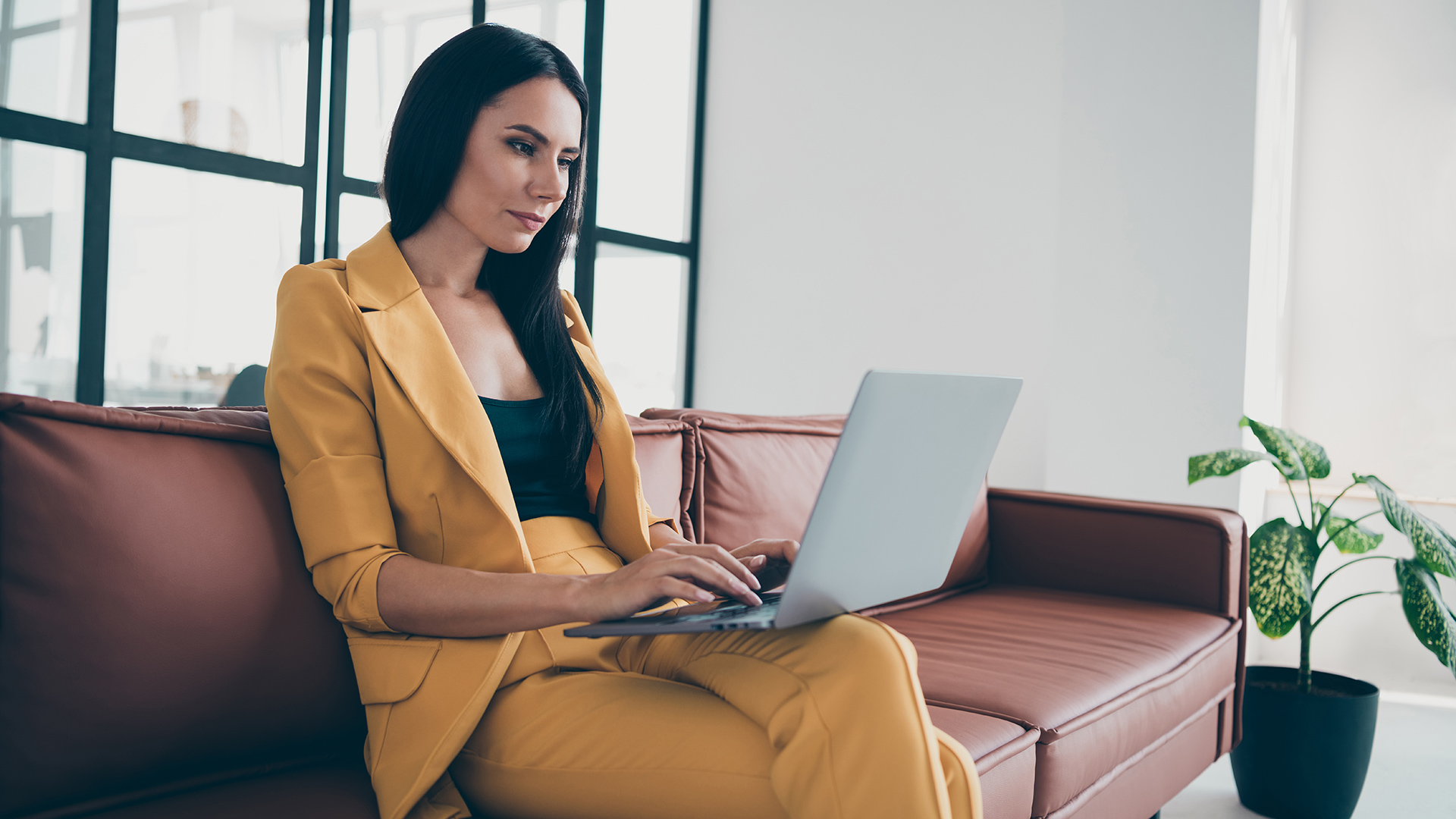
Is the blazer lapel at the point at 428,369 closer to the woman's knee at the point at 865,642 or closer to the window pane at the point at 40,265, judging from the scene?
the woman's knee at the point at 865,642

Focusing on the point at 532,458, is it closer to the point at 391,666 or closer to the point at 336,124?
the point at 391,666

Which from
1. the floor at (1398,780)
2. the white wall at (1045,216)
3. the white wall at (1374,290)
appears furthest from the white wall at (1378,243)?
the floor at (1398,780)

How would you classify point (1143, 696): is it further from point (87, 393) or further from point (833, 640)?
point (87, 393)

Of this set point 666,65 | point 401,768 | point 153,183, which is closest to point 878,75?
point 666,65

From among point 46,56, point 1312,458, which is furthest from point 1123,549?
point 46,56

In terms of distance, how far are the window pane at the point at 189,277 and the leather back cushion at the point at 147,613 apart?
5.23 feet

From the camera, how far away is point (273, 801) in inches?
40.4

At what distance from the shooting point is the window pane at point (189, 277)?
97.4 inches

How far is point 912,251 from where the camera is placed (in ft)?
11.3

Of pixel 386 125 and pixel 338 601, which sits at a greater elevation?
pixel 386 125

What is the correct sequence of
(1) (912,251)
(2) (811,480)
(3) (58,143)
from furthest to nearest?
(1) (912,251), (3) (58,143), (2) (811,480)

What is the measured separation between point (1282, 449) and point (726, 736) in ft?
5.87

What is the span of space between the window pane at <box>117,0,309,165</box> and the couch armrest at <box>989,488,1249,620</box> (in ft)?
7.10

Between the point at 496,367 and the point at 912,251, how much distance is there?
2314 millimetres
